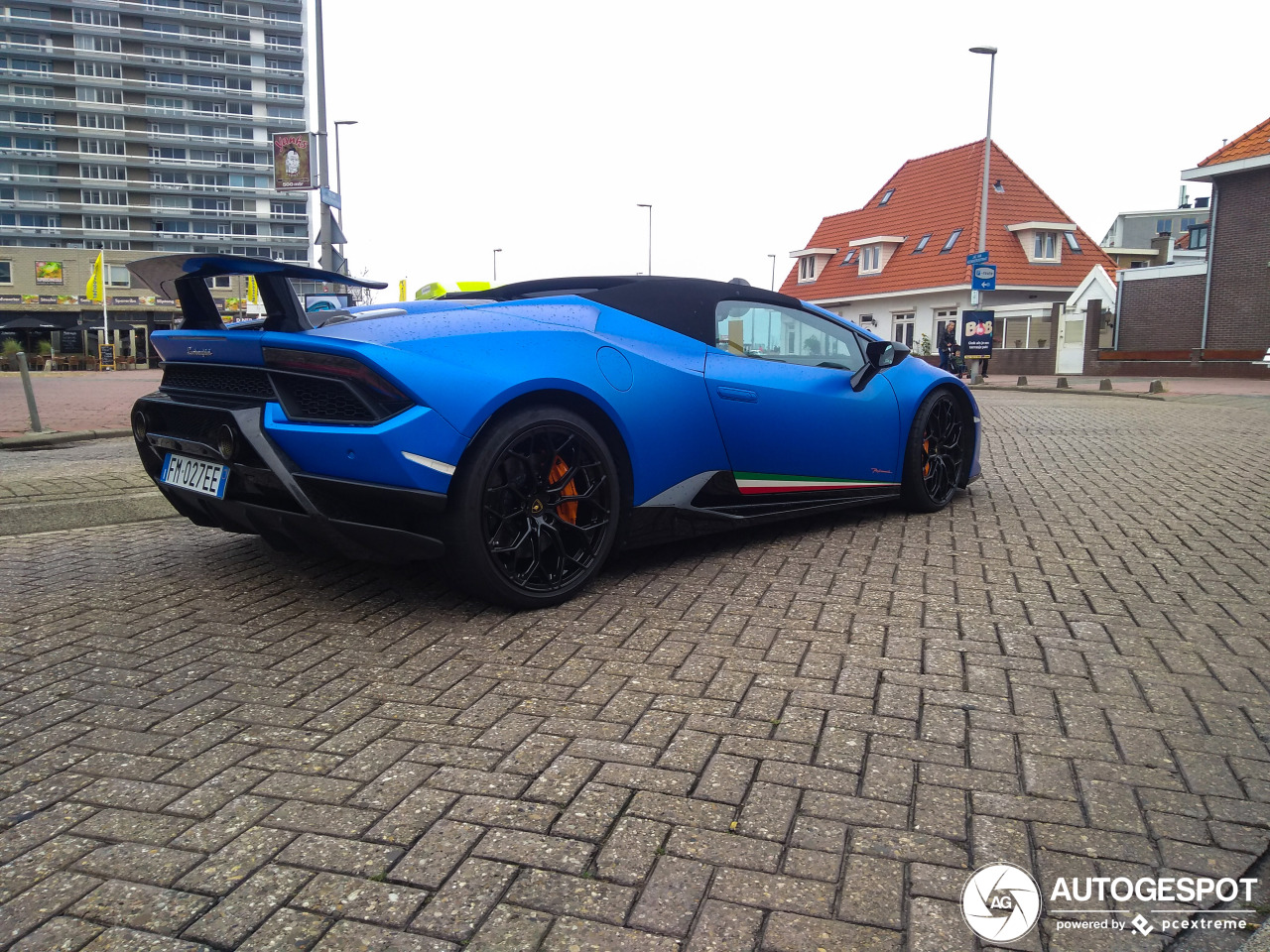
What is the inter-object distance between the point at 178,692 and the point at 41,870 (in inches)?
39.1

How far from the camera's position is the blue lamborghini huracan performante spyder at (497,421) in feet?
11.2

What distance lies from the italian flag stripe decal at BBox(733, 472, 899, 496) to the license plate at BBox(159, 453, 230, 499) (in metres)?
2.17

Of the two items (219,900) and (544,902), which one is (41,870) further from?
(544,902)

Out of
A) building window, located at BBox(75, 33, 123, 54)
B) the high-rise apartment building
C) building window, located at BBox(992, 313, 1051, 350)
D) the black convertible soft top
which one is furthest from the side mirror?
building window, located at BBox(75, 33, 123, 54)

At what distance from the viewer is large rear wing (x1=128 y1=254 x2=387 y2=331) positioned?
347 centimetres

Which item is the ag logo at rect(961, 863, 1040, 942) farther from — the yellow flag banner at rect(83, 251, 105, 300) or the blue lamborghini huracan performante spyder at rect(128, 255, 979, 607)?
the yellow flag banner at rect(83, 251, 105, 300)

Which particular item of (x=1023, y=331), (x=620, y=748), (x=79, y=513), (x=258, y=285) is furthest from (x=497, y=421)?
(x=1023, y=331)

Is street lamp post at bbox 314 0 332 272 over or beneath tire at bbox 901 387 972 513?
over

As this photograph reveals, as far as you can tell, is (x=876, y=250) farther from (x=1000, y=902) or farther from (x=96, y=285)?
(x=1000, y=902)

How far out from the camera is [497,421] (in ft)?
11.8

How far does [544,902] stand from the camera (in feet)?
6.24

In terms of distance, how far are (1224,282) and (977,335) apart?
9425 millimetres

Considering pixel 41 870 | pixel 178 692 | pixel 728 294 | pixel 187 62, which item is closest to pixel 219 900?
pixel 41 870

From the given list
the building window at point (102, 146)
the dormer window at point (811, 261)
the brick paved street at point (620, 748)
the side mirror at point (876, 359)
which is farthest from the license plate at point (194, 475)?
the building window at point (102, 146)
